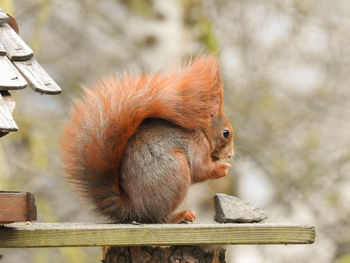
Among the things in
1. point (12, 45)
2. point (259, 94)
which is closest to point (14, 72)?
point (12, 45)

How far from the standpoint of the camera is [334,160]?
4.82 m

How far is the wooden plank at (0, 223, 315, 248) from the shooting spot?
191cm

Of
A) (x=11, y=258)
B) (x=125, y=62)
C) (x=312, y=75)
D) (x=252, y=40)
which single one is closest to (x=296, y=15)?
(x=252, y=40)

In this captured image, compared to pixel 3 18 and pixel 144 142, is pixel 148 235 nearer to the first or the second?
pixel 144 142

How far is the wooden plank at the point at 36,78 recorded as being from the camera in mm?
1820

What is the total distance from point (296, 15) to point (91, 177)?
315cm

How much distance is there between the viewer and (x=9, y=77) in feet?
5.89

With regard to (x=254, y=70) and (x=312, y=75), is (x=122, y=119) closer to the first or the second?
(x=254, y=70)

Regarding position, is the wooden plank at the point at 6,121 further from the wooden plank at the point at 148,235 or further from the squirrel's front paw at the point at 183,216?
the squirrel's front paw at the point at 183,216

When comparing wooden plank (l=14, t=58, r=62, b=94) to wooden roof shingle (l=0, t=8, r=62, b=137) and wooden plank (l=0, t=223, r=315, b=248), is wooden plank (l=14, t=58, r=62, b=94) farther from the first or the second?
wooden plank (l=0, t=223, r=315, b=248)

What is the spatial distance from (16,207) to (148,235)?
0.38 metres

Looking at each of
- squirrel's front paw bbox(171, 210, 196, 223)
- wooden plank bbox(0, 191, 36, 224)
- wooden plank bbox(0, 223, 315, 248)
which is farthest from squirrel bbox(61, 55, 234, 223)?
wooden plank bbox(0, 191, 36, 224)

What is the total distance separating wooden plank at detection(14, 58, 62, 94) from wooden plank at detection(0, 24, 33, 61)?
2cm

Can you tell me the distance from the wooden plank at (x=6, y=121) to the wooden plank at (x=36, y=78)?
121 mm
